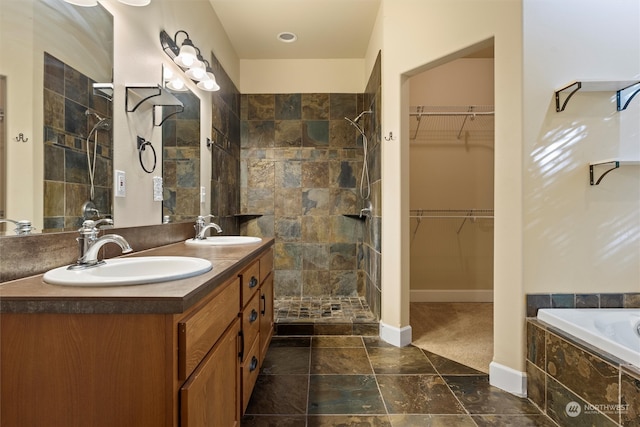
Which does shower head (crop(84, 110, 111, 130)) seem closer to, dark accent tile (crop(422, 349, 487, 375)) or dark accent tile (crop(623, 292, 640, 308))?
dark accent tile (crop(422, 349, 487, 375))

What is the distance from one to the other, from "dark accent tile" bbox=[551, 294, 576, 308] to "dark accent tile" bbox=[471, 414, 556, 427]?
0.56 meters

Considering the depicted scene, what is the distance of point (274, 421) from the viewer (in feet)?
4.71

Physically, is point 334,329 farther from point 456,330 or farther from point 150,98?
point 150,98

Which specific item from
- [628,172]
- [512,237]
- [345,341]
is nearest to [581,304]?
[512,237]

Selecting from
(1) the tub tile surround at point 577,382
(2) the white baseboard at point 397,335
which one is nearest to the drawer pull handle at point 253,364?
(2) the white baseboard at point 397,335

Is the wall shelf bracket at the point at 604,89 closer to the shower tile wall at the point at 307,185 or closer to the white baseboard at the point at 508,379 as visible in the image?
the white baseboard at the point at 508,379

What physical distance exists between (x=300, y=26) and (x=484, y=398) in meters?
3.07

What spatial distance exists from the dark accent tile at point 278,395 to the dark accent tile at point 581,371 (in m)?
1.25

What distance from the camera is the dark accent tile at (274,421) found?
1415 mm

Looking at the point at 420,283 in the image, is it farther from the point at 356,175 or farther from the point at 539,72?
the point at 539,72

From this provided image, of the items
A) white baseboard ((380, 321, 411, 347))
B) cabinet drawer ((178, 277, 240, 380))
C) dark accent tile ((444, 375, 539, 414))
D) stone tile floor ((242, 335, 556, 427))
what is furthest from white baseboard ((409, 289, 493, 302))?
cabinet drawer ((178, 277, 240, 380))

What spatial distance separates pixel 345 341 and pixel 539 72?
2.13 meters

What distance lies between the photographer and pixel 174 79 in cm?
187

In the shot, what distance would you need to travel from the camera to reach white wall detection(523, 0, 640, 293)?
1.61 metres
